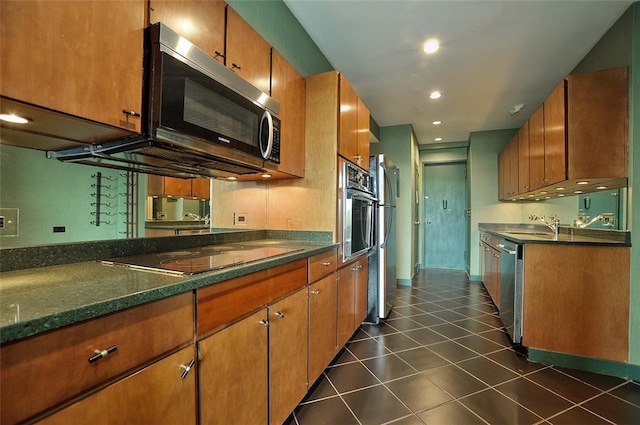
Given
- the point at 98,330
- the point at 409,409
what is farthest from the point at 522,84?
the point at 98,330

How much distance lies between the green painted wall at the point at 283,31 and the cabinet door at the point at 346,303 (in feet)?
5.94

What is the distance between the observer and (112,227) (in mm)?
1256

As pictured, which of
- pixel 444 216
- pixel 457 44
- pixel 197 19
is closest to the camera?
pixel 197 19

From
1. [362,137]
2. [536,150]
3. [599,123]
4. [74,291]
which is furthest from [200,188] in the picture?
[536,150]

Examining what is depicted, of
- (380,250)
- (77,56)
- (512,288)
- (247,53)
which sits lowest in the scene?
(512,288)

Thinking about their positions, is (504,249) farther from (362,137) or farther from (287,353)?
(287,353)

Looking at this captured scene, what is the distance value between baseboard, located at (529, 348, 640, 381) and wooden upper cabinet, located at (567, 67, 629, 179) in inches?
53.2

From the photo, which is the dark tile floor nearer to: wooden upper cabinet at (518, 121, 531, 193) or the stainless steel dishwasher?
the stainless steel dishwasher

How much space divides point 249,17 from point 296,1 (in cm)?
45

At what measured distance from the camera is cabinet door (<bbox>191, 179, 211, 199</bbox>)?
1807 mm

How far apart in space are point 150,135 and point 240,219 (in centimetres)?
124

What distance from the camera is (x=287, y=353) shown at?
1.45 meters

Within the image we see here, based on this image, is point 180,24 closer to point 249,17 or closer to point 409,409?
point 249,17

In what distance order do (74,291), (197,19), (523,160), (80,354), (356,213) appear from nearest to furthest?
1. (80,354)
2. (74,291)
3. (197,19)
4. (356,213)
5. (523,160)
